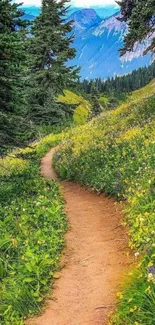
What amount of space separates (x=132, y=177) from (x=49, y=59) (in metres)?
35.1

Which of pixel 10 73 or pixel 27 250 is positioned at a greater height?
pixel 10 73

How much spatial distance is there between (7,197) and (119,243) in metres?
4.68

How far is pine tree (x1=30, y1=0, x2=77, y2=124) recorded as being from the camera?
4262 centimetres

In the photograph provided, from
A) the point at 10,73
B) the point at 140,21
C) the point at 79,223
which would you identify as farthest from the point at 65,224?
the point at 140,21

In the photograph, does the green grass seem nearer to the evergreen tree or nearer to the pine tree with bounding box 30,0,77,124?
the evergreen tree

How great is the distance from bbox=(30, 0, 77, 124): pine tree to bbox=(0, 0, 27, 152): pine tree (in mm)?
28084

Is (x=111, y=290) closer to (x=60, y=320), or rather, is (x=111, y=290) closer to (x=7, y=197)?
(x=60, y=320)

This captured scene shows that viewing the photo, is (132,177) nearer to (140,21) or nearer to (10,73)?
(10,73)

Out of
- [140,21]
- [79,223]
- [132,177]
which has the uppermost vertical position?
[140,21]

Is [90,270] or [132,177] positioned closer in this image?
[90,270]

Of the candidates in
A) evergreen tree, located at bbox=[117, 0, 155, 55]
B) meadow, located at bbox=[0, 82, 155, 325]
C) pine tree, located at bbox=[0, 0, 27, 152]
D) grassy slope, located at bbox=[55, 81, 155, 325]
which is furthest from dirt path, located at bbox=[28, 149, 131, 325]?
evergreen tree, located at bbox=[117, 0, 155, 55]

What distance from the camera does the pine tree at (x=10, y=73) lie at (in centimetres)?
1247

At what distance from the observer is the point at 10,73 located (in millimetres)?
13469

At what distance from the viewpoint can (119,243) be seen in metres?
8.75
